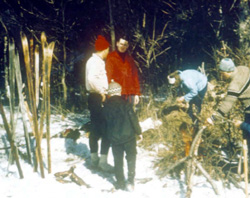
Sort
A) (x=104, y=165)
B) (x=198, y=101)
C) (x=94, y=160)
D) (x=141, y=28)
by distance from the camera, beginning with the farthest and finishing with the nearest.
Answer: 1. (x=141, y=28)
2. (x=198, y=101)
3. (x=94, y=160)
4. (x=104, y=165)

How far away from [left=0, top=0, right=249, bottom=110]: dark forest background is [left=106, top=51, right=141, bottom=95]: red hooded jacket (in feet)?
7.74

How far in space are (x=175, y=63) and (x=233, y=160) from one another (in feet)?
18.3

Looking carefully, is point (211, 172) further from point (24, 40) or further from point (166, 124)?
point (24, 40)

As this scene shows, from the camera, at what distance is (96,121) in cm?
331

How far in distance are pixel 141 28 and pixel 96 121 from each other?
4.25 metres

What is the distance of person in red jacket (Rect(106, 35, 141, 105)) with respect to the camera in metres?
3.93

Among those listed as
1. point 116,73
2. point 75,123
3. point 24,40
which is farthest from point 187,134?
point 75,123

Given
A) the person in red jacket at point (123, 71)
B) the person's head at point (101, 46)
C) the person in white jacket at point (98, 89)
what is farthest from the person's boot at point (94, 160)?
the person's head at point (101, 46)

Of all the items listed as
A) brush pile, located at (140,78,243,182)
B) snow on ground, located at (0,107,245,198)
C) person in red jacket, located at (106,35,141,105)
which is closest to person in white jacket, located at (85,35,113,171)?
snow on ground, located at (0,107,245,198)

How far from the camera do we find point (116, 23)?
7.20 meters

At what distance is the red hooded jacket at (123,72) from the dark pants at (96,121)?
0.75 m

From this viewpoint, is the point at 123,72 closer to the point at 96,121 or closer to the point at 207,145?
the point at 96,121

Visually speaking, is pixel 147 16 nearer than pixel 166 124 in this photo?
No

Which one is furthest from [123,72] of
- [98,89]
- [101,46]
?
[98,89]
